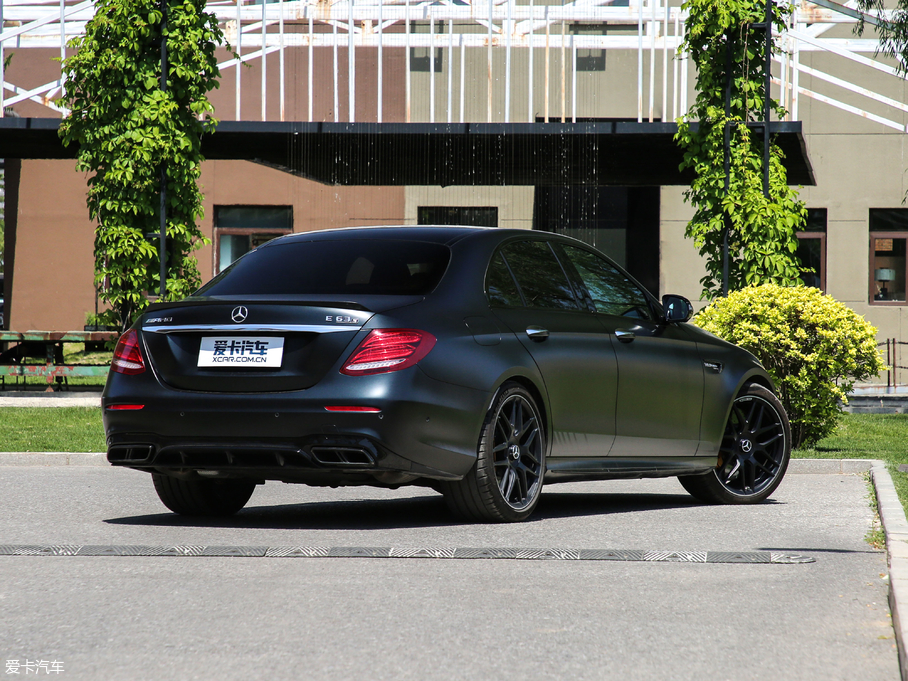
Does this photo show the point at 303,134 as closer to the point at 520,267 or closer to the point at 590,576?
the point at 520,267

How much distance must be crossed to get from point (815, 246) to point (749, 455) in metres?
20.3

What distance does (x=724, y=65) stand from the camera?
54.5 feet

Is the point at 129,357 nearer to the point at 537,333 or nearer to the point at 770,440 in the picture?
the point at 537,333

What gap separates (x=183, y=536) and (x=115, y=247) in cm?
1162

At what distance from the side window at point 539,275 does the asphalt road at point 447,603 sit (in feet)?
4.08

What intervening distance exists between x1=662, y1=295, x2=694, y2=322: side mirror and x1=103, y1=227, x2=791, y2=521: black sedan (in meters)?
0.02

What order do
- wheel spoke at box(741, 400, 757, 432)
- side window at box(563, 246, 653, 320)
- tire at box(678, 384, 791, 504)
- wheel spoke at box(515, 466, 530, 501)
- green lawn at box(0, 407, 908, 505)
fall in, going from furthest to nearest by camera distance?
green lawn at box(0, 407, 908, 505)
wheel spoke at box(741, 400, 757, 432)
tire at box(678, 384, 791, 504)
side window at box(563, 246, 653, 320)
wheel spoke at box(515, 466, 530, 501)

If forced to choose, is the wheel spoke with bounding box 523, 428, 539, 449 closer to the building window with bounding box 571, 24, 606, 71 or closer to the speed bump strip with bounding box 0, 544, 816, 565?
the speed bump strip with bounding box 0, 544, 816, 565

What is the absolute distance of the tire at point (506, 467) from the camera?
7.01 meters

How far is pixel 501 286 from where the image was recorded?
7.43 m

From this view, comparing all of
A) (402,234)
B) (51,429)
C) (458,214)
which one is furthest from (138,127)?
(458,214)

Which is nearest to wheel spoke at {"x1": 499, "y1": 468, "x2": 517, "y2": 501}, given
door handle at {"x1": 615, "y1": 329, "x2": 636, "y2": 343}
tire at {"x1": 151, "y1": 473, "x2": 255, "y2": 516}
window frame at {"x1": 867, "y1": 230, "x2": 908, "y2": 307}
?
door handle at {"x1": 615, "y1": 329, "x2": 636, "y2": 343}

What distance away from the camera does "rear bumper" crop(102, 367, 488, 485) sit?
259 inches

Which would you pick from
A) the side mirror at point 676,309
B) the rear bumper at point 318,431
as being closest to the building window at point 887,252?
the side mirror at point 676,309
